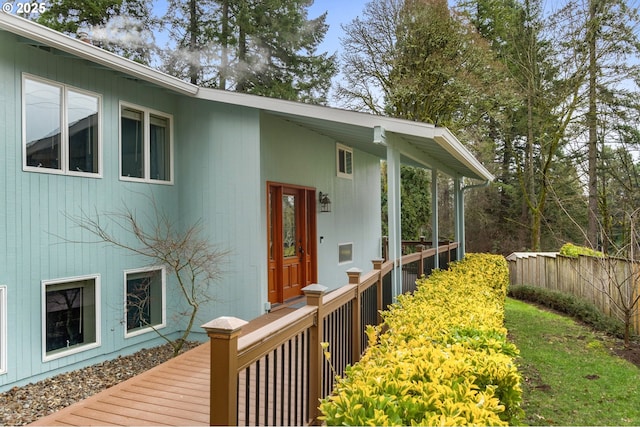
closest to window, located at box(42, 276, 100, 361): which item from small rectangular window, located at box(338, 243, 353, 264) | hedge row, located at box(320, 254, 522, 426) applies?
hedge row, located at box(320, 254, 522, 426)

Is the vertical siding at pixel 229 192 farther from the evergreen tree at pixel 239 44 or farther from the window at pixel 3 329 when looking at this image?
the evergreen tree at pixel 239 44

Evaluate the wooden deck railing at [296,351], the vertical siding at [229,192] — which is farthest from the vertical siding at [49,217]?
the wooden deck railing at [296,351]

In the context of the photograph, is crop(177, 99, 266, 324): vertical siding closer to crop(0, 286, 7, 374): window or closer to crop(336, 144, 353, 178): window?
crop(0, 286, 7, 374): window

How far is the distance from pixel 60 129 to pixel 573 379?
707cm

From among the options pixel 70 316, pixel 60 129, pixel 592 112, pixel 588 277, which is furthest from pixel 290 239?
pixel 592 112

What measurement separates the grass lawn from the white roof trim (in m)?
6.10

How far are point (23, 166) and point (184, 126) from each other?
263cm

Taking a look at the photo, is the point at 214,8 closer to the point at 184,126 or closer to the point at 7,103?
the point at 184,126

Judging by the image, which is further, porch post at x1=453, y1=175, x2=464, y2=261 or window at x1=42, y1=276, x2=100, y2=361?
porch post at x1=453, y1=175, x2=464, y2=261

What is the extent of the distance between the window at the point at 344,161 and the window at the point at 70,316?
5793mm

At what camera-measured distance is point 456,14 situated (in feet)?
50.4

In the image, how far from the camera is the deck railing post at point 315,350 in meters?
3.22

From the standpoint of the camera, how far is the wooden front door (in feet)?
25.6

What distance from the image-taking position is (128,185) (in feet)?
20.7
